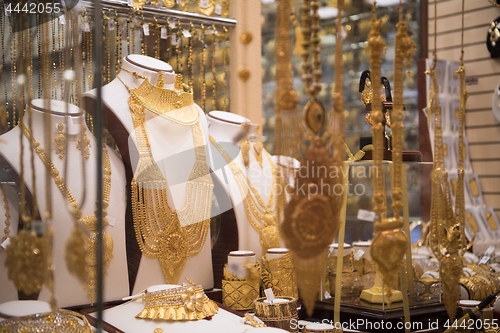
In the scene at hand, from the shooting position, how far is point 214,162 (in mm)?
2129

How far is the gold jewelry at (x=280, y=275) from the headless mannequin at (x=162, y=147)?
23 centimetres

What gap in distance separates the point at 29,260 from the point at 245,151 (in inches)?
49.5

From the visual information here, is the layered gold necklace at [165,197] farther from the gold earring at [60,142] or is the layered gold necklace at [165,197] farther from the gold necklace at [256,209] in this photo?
the gold earring at [60,142]

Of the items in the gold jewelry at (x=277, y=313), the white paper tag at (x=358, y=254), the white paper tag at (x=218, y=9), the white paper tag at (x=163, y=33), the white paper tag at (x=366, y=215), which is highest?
the white paper tag at (x=218, y=9)

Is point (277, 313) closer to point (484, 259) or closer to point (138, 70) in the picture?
point (138, 70)

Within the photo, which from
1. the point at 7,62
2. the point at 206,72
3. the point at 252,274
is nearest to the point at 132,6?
the point at 206,72

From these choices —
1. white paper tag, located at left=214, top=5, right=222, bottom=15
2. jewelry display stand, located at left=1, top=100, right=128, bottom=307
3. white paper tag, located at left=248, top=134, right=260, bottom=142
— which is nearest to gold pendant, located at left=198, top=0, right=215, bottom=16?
white paper tag, located at left=214, top=5, right=222, bottom=15

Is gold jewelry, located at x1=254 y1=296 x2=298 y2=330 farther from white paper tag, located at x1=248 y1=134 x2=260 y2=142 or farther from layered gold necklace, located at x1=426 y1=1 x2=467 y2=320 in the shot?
white paper tag, located at x1=248 y1=134 x2=260 y2=142

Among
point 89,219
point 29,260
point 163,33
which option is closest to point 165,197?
point 89,219

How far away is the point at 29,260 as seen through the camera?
106 cm

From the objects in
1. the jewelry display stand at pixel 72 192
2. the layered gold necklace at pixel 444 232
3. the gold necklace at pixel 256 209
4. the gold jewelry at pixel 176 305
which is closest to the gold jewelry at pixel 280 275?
the gold necklace at pixel 256 209

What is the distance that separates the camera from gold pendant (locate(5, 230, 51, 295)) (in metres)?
1.05

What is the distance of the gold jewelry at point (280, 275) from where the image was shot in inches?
79.4

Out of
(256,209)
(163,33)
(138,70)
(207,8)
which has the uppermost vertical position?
(207,8)
